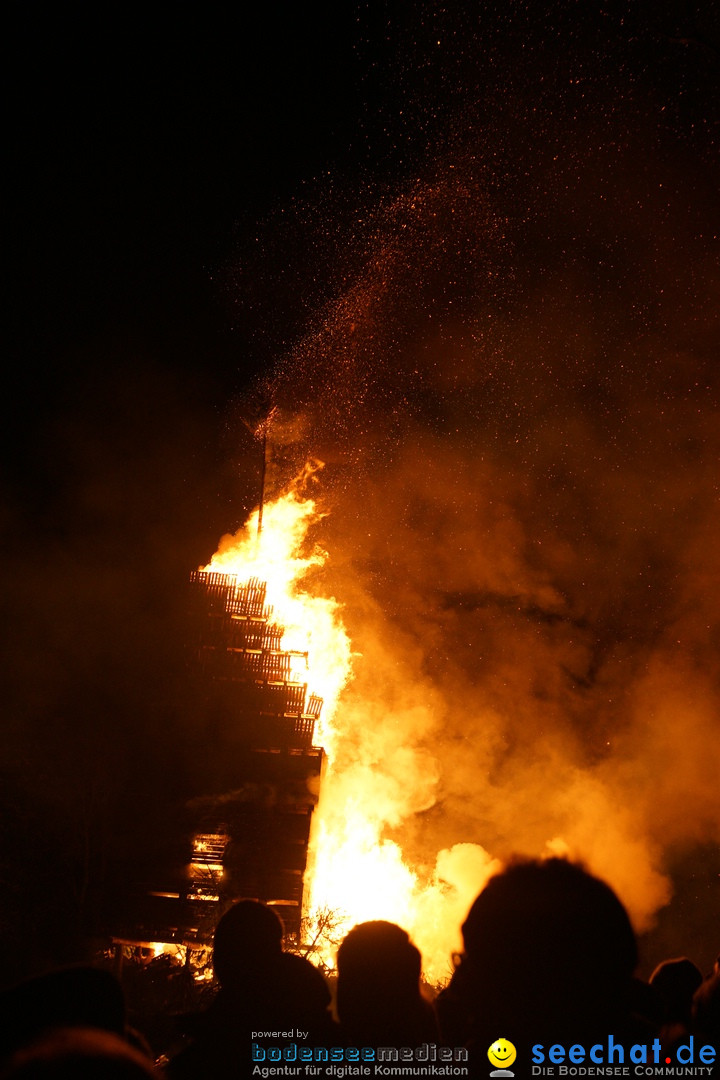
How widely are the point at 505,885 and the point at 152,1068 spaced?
1023 mm

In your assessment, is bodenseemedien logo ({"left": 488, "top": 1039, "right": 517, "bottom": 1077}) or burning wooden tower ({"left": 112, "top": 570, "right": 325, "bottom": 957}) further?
burning wooden tower ({"left": 112, "top": 570, "right": 325, "bottom": 957})

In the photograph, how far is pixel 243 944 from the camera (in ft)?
8.54

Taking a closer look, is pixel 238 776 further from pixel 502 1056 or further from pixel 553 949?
pixel 553 949

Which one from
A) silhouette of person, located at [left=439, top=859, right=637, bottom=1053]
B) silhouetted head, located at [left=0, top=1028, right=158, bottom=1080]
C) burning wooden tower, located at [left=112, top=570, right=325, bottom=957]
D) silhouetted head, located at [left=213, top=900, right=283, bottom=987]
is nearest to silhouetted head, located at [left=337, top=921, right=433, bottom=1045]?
silhouette of person, located at [left=439, top=859, right=637, bottom=1053]

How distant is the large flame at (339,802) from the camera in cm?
1185

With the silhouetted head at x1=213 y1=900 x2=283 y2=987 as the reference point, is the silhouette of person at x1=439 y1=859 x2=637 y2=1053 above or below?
above

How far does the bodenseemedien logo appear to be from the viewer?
1698 mm

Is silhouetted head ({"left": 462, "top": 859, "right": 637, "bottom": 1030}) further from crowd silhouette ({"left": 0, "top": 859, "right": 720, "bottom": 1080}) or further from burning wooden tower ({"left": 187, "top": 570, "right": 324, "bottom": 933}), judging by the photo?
burning wooden tower ({"left": 187, "top": 570, "right": 324, "bottom": 933})

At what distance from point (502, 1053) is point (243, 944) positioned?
1.26 m

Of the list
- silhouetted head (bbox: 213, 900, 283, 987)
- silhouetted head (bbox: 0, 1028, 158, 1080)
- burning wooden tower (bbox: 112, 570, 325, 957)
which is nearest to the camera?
silhouetted head (bbox: 0, 1028, 158, 1080)

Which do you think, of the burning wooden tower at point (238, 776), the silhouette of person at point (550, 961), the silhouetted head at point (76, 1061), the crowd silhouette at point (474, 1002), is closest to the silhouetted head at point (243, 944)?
the crowd silhouette at point (474, 1002)

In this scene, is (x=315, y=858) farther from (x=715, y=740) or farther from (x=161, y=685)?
(x=715, y=740)

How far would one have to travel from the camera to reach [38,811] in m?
8.87

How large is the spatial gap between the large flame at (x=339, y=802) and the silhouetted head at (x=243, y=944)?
8.42m
